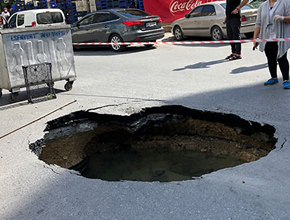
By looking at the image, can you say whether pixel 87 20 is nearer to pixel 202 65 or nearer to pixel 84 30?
pixel 84 30

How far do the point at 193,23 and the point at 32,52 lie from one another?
362 inches

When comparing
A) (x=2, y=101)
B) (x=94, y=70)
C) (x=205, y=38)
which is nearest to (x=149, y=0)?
(x=205, y=38)

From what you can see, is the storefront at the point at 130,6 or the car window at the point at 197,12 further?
the storefront at the point at 130,6

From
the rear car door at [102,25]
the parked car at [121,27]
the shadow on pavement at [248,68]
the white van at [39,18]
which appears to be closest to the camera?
the shadow on pavement at [248,68]

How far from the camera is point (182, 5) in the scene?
59.8 ft

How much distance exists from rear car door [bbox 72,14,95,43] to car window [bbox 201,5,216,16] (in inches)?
181

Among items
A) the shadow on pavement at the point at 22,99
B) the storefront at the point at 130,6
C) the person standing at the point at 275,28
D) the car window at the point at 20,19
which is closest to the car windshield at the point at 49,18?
the car window at the point at 20,19

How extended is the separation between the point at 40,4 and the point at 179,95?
997 inches

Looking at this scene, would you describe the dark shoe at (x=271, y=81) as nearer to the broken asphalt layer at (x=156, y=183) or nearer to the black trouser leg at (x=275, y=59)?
the broken asphalt layer at (x=156, y=183)

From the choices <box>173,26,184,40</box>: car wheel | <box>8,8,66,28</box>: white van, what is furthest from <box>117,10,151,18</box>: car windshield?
<box>8,8,66,28</box>: white van

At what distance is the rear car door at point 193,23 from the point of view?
14742mm

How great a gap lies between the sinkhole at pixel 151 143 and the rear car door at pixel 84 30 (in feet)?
32.3

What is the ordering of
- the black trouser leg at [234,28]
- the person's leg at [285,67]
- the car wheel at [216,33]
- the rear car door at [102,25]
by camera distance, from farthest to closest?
1. the rear car door at [102,25]
2. the car wheel at [216,33]
3. the black trouser leg at [234,28]
4. the person's leg at [285,67]

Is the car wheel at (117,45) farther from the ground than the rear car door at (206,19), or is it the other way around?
the rear car door at (206,19)
